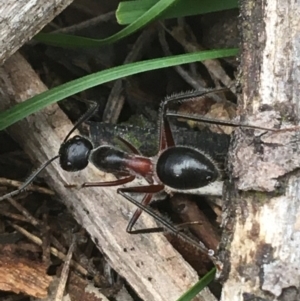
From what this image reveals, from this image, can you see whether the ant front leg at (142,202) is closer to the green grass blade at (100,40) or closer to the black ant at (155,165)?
the black ant at (155,165)

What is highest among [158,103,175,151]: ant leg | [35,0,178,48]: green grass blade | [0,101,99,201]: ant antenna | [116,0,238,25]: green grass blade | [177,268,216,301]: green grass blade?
[116,0,238,25]: green grass blade

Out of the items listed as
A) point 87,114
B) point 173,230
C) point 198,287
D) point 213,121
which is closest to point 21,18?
point 87,114

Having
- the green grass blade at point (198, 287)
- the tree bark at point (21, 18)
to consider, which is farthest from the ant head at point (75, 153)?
the green grass blade at point (198, 287)

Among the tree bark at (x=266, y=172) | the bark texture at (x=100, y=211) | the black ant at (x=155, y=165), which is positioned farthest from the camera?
the black ant at (x=155, y=165)

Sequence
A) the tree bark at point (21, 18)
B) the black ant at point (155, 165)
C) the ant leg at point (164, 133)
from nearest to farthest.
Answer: the tree bark at point (21, 18) < the black ant at point (155, 165) < the ant leg at point (164, 133)

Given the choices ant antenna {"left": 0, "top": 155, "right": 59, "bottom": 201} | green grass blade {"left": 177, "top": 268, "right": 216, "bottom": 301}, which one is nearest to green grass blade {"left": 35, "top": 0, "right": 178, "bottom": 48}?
ant antenna {"left": 0, "top": 155, "right": 59, "bottom": 201}

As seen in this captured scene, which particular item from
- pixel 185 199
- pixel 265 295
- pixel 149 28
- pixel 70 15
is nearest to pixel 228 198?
pixel 265 295

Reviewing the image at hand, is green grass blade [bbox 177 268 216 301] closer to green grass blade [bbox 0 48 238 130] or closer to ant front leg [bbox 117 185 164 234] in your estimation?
ant front leg [bbox 117 185 164 234]

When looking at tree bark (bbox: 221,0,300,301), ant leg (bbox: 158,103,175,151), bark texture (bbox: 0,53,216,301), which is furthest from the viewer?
ant leg (bbox: 158,103,175,151)
